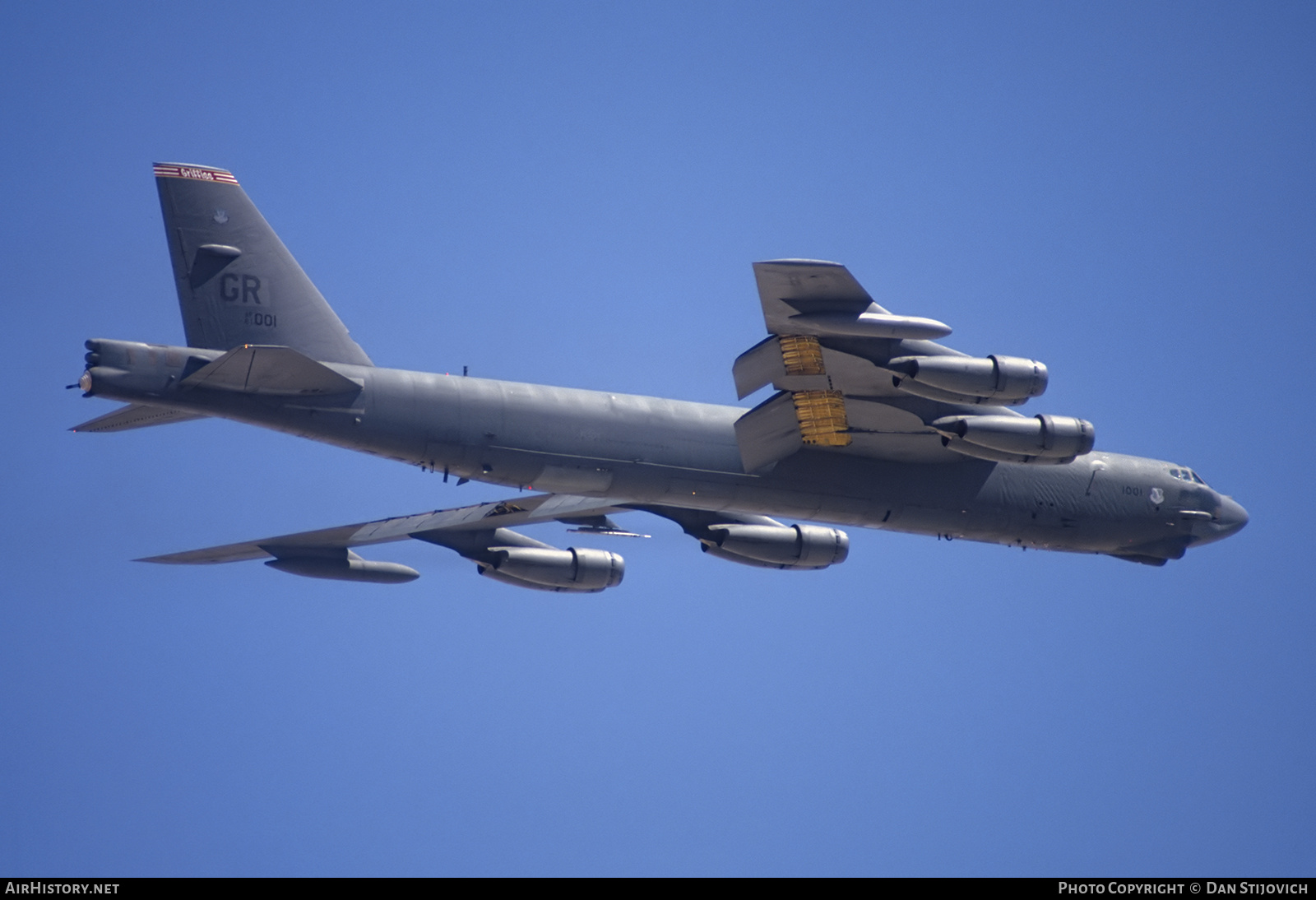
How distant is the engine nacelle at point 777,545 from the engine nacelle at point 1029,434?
169 inches

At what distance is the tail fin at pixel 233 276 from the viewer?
67.5 feet

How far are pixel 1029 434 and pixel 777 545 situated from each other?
518 cm

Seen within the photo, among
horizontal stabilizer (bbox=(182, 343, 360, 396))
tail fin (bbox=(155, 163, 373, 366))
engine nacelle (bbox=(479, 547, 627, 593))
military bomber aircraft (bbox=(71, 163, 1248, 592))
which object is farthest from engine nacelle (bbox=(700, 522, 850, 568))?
horizontal stabilizer (bbox=(182, 343, 360, 396))

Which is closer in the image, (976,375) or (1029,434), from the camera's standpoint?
(976,375)

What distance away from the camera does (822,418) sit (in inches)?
853

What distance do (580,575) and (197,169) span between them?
31.4ft

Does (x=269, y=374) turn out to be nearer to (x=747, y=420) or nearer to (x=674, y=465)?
(x=674, y=465)

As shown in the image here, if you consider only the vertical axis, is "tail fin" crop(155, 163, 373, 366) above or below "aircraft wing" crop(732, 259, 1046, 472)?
above

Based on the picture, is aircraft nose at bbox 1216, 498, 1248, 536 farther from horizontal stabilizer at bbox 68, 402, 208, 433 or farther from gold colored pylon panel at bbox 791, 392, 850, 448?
horizontal stabilizer at bbox 68, 402, 208, 433

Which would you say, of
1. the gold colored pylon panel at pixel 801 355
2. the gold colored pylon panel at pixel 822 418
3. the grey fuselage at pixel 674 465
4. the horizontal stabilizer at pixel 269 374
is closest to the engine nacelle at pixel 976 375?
the gold colored pylon panel at pixel 801 355

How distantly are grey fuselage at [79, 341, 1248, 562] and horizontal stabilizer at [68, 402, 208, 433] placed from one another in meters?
0.76

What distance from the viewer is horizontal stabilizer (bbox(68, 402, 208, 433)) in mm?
20203

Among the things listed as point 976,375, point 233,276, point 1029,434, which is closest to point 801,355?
point 976,375

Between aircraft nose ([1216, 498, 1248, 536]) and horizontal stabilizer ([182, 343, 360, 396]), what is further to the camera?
aircraft nose ([1216, 498, 1248, 536])
